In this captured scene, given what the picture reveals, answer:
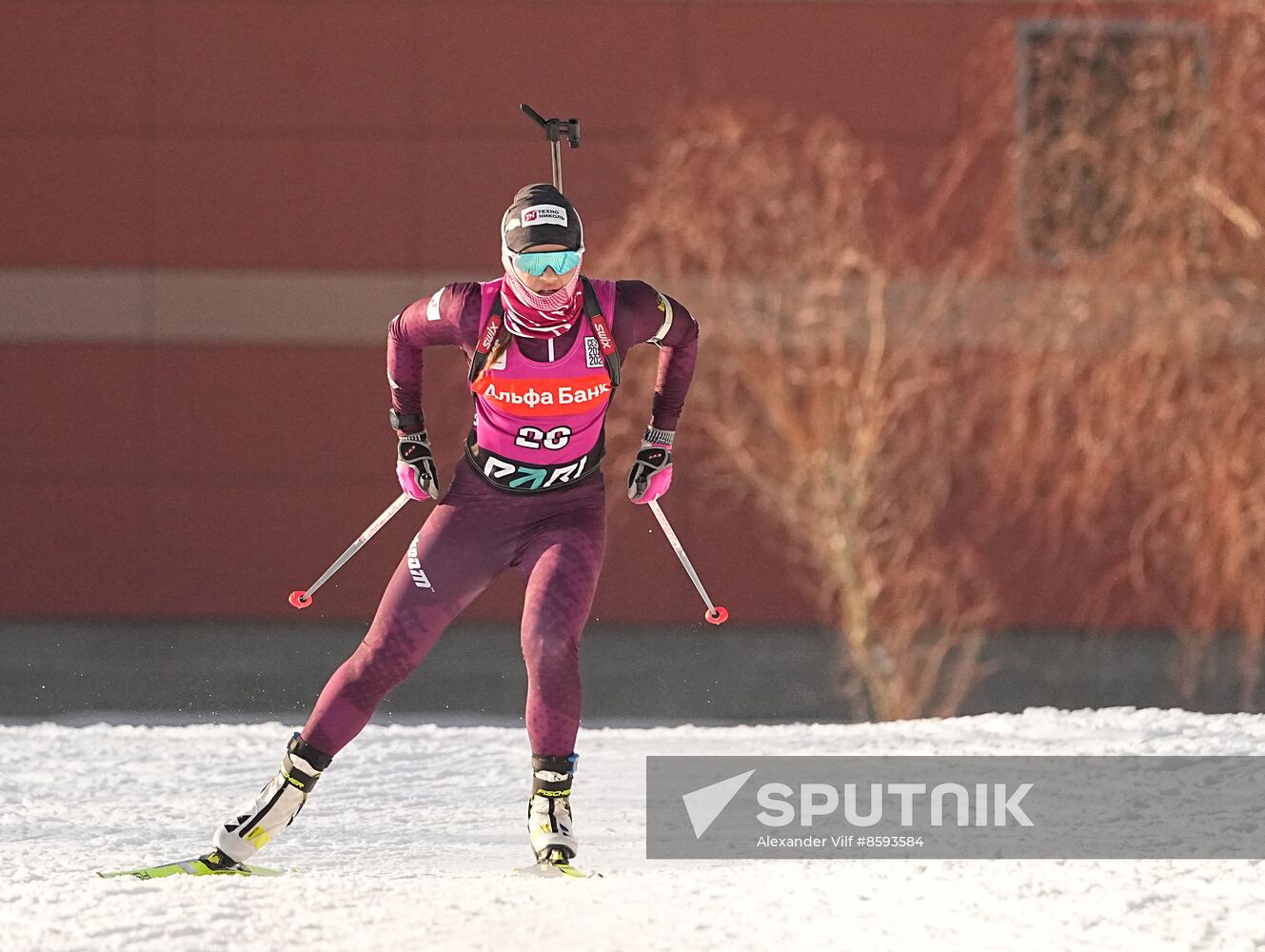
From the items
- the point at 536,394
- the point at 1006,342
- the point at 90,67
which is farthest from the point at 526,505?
the point at 90,67

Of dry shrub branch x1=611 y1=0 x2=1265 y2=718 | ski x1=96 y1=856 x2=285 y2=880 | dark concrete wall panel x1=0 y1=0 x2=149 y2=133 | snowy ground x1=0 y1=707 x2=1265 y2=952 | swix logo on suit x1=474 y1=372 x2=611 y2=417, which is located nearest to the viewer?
snowy ground x1=0 y1=707 x2=1265 y2=952

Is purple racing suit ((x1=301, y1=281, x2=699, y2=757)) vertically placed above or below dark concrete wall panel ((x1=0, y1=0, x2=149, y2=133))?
below

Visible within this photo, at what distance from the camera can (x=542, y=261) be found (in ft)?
17.8

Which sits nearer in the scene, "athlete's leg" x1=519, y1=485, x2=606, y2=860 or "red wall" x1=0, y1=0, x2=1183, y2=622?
"athlete's leg" x1=519, y1=485, x2=606, y2=860

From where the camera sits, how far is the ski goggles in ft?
17.8

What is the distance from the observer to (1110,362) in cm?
1018

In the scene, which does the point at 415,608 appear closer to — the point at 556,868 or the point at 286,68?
the point at 556,868

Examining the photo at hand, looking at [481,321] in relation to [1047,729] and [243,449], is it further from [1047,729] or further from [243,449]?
[243,449]

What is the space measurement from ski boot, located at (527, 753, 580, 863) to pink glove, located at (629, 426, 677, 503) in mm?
909

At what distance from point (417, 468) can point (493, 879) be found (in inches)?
51.8

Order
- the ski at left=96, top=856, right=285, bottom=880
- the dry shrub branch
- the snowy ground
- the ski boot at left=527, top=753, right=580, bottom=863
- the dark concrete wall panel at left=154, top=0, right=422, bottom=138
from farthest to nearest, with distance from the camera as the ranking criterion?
the dark concrete wall panel at left=154, top=0, right=422, bottom=138, the dry shrub branch, the ski boot at left=527, top=753, right=580, bottom=863, the ski at left=96, top=856, right=285, bottom=880, the snowy ground

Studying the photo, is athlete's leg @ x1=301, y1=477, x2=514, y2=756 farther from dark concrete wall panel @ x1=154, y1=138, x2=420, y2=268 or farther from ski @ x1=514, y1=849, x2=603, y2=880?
dark concrete wall panel @ x1=154, y1=138, x2=420, y2=268

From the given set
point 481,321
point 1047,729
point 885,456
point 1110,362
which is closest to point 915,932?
point 481,321

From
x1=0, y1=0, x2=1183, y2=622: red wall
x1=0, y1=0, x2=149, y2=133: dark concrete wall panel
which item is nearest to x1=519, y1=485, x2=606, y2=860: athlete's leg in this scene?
x1=0, y1=0, x2=1183, y2=622: red wall
